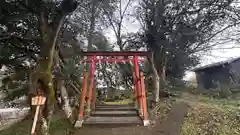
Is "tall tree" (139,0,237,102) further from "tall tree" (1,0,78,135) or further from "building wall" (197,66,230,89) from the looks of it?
"building wall" (197,66,230,89)

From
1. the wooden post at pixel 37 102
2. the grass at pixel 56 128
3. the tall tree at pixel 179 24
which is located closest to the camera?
the wooden post at pixel 37 102

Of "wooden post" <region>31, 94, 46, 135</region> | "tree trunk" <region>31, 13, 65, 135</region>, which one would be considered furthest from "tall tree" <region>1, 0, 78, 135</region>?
"wooden post" <region>31, 94, 46, 135</region>

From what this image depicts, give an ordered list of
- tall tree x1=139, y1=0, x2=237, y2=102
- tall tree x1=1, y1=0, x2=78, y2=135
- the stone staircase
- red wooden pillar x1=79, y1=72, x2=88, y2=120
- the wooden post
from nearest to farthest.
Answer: the wooden post < tall tree x1=1, y1=0, x2=78, y2=135 < the stone staircase < red wooden pillar x1=79, y1=72, x2=88, y2=120 < tall tree x1=139, y1=0, x2=237, y2=102

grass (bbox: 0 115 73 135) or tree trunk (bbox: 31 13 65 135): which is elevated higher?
tree trunk (bbox: 31 13 65 135)

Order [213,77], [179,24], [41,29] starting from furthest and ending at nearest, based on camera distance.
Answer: [213,77]
[179,24]
[41,29]

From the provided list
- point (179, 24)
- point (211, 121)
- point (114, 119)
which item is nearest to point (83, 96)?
point (114, 119)

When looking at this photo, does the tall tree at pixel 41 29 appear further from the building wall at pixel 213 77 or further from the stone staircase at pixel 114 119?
the building wall at pixel 213 77

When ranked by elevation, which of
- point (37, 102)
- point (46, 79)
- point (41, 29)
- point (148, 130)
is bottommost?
point (148, 130)

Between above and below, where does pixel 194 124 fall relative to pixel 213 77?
below

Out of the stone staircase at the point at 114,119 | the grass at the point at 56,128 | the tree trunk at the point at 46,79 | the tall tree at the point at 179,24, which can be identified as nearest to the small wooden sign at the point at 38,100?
the tree trunk at the point at 46,79

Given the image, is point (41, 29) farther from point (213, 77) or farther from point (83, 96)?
point (213, 77)

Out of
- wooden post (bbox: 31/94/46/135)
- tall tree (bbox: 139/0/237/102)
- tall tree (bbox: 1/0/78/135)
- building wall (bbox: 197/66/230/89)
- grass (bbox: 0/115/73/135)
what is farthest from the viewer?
building wall (bbox: 197/66/230/89)

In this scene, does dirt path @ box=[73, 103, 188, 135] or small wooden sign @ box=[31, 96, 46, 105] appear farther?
dirt path @ box=[73, 103, 188, 135]

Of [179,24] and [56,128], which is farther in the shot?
[179,24]
